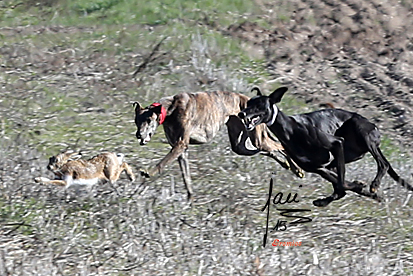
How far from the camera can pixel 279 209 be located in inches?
430

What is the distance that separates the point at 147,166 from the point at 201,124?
2.01m

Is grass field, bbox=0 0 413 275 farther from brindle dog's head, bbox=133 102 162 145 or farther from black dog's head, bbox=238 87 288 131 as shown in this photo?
black dog's head, bbox=238 87 288 131

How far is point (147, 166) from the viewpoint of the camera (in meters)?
12.3

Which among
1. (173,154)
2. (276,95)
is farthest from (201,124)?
(276,95)

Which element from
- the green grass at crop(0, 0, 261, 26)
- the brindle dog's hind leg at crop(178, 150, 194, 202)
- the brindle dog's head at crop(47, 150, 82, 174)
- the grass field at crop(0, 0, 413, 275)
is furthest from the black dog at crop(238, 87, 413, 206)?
the green grass at crop(0, 0, 261, 26)

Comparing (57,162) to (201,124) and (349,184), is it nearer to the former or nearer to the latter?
(201,124)

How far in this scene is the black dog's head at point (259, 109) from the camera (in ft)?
27.2

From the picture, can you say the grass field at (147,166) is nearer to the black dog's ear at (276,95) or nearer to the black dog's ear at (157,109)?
the black dog's ear at (157,109)

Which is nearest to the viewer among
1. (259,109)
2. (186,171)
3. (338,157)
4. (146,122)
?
(259,109)

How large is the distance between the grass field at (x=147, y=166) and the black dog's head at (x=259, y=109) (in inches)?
87.0

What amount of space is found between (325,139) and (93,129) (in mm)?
6025

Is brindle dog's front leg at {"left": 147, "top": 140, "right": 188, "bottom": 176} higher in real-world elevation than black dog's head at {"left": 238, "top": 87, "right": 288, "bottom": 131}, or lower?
lower

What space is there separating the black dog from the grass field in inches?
66.0

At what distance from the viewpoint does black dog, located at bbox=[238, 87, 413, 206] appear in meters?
8.60
